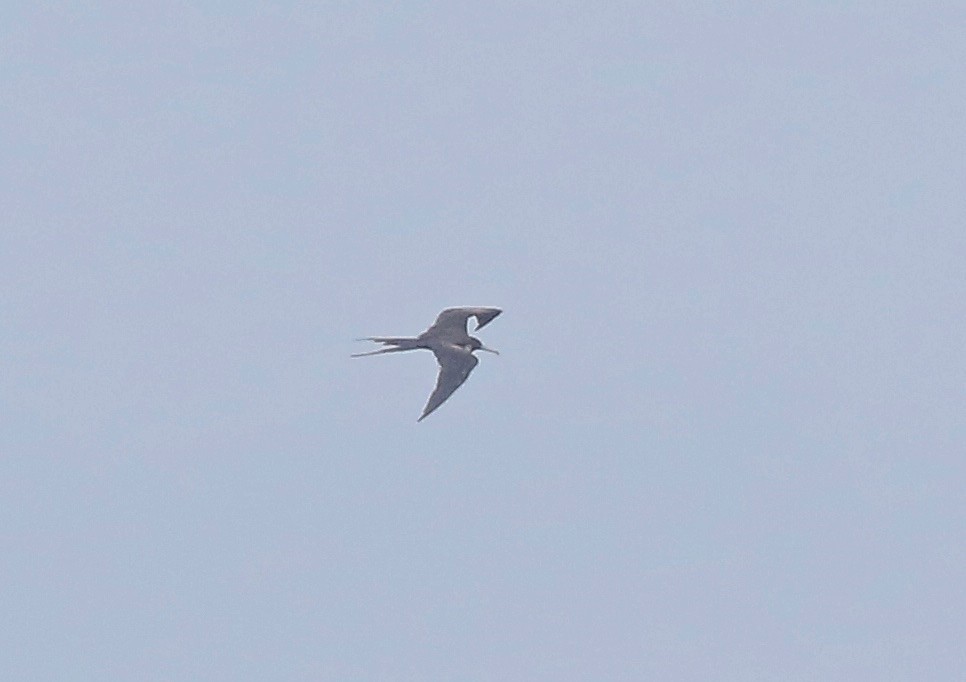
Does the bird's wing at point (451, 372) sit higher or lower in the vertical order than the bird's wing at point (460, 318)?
lower

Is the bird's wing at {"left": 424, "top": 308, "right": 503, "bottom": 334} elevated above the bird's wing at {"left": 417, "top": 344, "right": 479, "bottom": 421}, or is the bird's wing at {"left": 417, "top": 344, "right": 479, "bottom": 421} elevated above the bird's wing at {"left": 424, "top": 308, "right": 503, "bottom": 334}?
the bird's wing at {"left": 424, "top": 308, "right": 503, "bottom": 334}

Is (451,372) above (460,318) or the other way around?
the other way around

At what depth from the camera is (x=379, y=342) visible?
34.1 metres

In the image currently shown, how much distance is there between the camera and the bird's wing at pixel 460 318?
117ft

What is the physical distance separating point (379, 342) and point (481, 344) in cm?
278

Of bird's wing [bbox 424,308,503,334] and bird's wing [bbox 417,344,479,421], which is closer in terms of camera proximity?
bird's wing [bbox 417,344,479,421]

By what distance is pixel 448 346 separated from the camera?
34906 millimetres

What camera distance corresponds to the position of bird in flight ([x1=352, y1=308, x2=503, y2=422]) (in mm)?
34375

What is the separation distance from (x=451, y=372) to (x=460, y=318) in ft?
6.77

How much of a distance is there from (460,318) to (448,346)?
137 centimetres

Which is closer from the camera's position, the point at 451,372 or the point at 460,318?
the point at 451,372

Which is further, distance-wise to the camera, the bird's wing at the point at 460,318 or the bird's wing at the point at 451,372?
the bird's wing at the point at 460,318

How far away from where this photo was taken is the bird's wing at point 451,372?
113ft

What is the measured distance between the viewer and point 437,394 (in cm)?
3434
